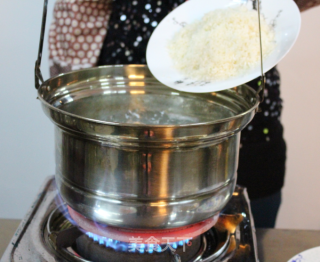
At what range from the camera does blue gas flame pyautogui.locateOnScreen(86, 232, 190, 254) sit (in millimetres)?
542

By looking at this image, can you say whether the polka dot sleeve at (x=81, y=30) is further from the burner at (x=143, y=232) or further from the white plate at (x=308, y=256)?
the white plate at (x=308, y=256)

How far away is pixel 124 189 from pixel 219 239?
0.24m

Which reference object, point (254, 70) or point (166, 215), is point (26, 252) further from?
point (254, 70)

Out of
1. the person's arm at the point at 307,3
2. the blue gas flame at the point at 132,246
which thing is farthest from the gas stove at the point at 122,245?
the person's arm at the point at 307,3

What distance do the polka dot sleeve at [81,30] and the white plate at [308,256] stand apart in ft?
2.22

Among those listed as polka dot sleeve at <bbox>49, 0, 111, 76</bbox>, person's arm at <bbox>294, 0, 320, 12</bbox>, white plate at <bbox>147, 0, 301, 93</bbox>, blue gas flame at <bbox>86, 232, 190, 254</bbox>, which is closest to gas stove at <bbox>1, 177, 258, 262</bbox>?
blue gas flame at <bbox>86, 232, 190, 254</bbox>

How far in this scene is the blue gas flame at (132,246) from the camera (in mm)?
542

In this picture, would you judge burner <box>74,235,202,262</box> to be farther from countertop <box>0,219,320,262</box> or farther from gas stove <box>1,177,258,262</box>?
countertop <box>0,219,320,262</box>

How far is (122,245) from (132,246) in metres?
0.02

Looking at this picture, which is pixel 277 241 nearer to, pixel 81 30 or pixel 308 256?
pixel 308 256

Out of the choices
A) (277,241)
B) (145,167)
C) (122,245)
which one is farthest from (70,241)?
(277,241)

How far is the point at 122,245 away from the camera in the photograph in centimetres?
55

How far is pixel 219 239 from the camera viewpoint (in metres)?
0.62

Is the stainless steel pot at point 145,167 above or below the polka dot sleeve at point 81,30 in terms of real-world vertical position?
below
